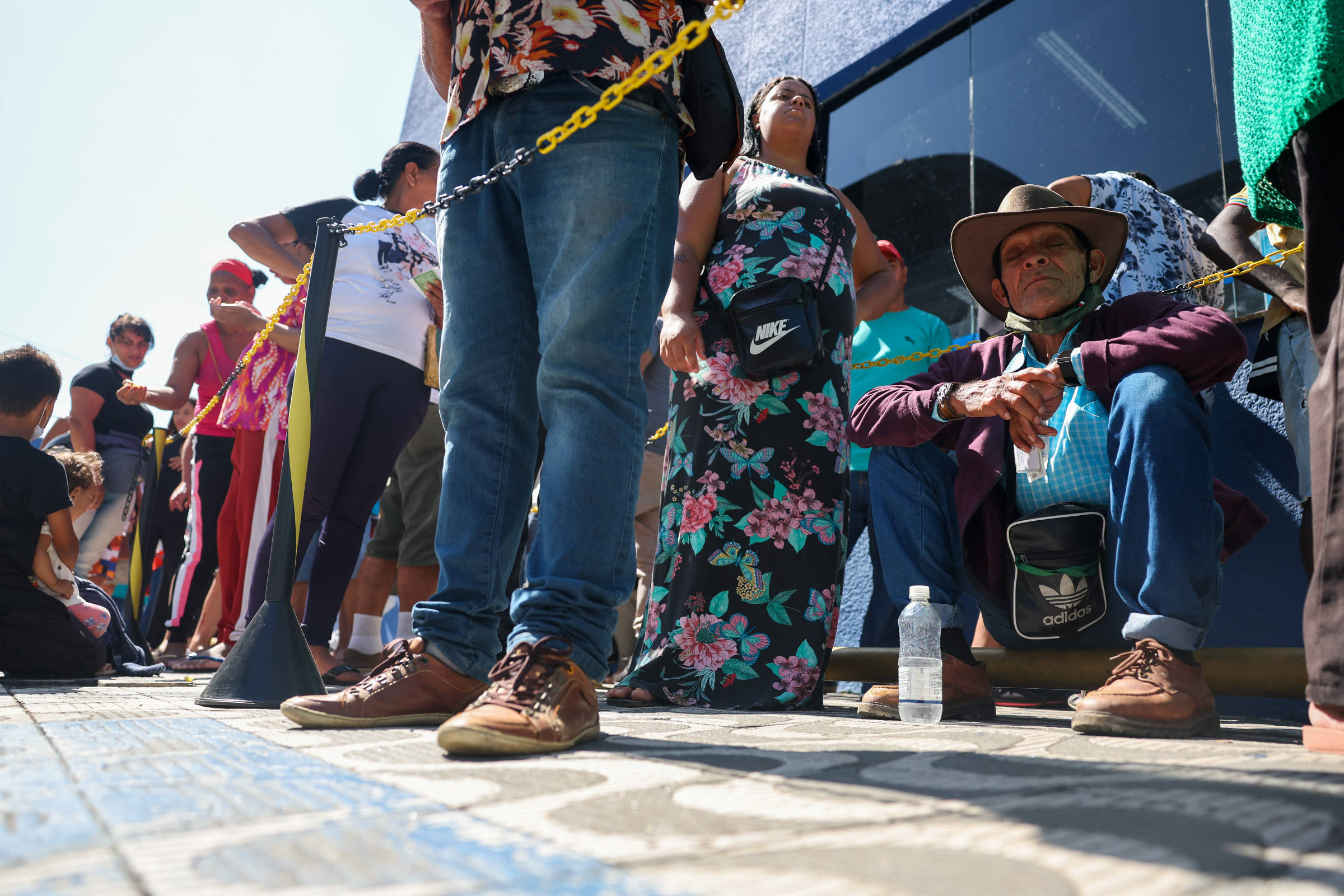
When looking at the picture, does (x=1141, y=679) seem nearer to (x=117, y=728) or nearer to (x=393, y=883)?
(x=393, y=883)

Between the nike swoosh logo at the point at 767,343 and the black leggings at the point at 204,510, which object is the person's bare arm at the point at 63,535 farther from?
the nike swoosh logo at the point at 767,343

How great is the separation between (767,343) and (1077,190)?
3.89 ft

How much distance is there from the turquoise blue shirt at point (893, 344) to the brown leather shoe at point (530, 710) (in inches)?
85.2

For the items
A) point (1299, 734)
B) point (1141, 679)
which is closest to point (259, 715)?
point (1141, 679)

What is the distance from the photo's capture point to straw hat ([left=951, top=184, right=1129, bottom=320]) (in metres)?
2.16

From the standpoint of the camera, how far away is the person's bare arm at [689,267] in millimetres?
2295

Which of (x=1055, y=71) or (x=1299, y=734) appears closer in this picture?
(x=1299, y=734)

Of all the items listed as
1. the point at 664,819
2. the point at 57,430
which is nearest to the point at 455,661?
the point at 664,819

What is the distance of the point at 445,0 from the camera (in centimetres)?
168

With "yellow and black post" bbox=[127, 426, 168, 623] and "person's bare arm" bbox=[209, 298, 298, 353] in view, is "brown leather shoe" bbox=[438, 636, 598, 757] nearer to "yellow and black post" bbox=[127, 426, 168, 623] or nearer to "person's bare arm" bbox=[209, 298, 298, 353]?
"person's bare arm" bbox=[209, 298, 298, 353]

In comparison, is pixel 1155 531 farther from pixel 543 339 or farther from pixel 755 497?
pixel 543 339

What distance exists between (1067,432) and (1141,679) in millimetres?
662

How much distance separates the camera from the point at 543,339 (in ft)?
4.79

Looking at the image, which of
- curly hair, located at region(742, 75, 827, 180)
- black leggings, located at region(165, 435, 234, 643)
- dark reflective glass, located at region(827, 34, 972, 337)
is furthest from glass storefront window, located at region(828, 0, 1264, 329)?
black leggings, located at region(165, 435, 234, 643)
